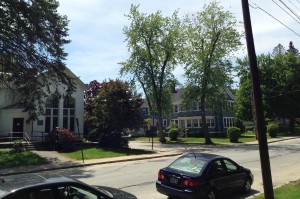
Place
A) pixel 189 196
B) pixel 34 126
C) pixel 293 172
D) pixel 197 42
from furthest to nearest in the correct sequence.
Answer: pixel 197 42 → pixel 34 126 → pixel 293 172 → pixel 189 196

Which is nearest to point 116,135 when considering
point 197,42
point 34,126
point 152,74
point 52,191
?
point 34,126

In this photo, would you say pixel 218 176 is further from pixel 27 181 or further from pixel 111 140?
pixel 111 140

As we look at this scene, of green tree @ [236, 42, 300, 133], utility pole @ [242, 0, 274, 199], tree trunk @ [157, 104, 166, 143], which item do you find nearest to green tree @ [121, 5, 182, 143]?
tree trunk @ [157, 104, 166, 143]

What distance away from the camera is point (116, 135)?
3127 centimetres

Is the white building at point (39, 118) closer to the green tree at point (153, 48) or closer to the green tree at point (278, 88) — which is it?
the green tree at point (153, 48)

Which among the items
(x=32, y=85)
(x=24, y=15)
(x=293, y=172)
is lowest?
(x=293, y=172)

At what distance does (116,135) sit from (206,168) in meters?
21.6

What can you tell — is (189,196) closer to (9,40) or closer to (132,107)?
(9,40)

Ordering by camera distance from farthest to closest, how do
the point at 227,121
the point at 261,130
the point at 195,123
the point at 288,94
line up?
the point at 227,121
the point at 195,123
the point at 288,94
the point at 261,130

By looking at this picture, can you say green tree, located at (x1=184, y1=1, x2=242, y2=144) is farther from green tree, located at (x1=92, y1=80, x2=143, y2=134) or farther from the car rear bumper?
the car rear bumper

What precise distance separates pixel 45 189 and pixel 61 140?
24.4 metres

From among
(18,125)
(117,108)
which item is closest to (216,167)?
(117,108)

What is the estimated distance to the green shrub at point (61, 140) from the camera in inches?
1138

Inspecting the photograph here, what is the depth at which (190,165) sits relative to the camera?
10.5 m
